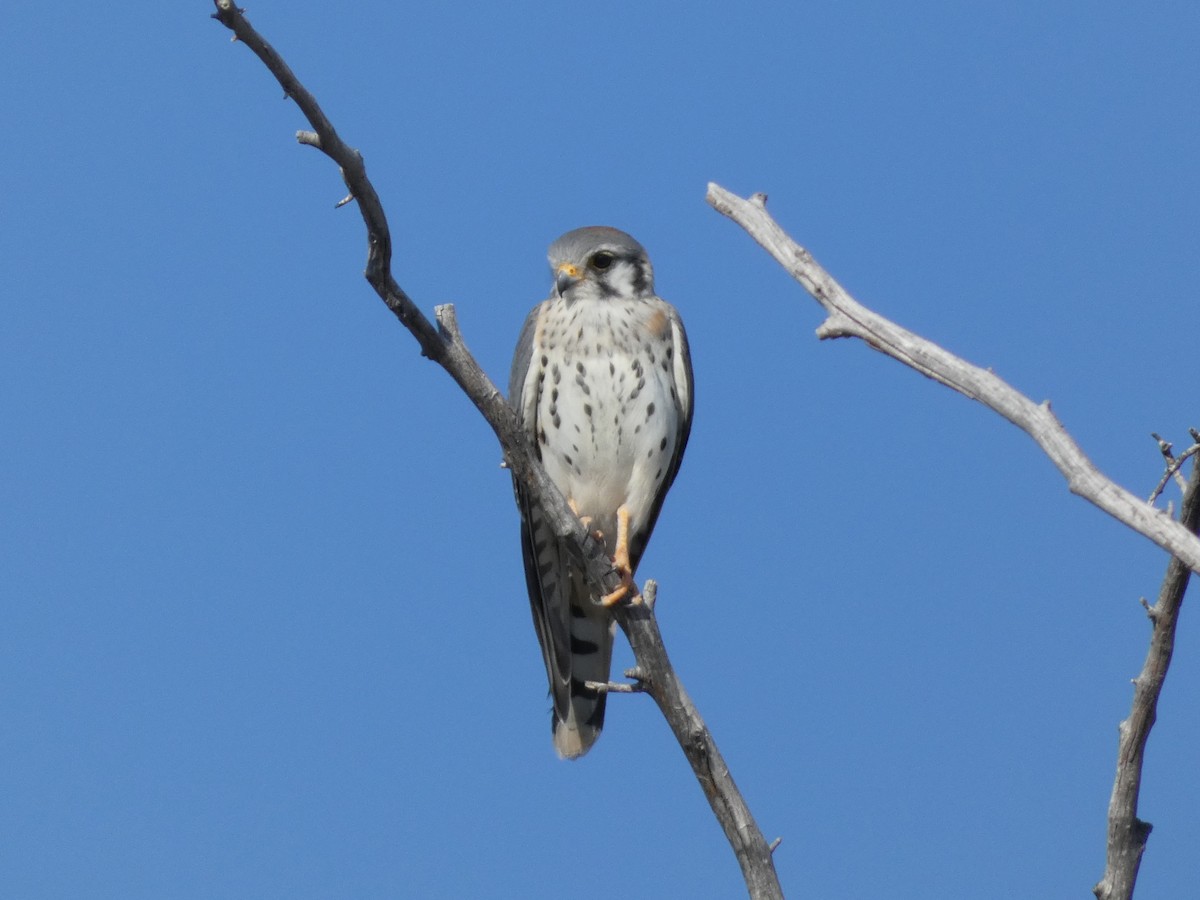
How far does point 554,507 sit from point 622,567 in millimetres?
584

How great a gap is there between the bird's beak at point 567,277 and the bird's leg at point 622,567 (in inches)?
26.6

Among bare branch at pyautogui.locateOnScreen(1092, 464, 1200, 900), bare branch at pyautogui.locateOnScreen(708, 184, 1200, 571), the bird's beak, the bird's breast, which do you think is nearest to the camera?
bare branch at pyautogui.locateOnScreen(708, 184, 1200, 571)

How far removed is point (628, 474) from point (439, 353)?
4.59ft

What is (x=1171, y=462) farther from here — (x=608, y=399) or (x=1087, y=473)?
(x=608, y=399)

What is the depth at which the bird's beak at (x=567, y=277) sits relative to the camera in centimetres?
455

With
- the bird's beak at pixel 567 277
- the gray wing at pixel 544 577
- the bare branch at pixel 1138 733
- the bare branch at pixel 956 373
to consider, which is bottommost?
the bare branch at pixel 1138 733

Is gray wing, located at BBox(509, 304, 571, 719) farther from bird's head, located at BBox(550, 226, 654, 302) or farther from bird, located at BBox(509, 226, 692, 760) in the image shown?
bird's head, located at BBox(550, 226, 654, 302)

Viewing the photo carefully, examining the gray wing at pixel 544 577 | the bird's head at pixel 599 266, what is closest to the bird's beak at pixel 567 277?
the bird's head at pixel 599 266

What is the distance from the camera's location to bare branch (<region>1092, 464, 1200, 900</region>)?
2.69m

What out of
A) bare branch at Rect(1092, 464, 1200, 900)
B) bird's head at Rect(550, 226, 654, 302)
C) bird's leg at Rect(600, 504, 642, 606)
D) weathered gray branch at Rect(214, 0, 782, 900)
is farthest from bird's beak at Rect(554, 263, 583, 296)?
bare branch at Rect(1092, 464, 1200, 900)

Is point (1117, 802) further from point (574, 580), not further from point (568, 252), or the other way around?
point (568, 252)

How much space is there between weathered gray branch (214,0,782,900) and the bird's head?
100cm

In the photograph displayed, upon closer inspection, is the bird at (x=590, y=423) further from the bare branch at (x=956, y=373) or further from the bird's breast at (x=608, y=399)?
the bare branch at (x=956, y=373)

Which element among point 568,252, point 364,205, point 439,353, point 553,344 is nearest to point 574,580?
point 553,344
